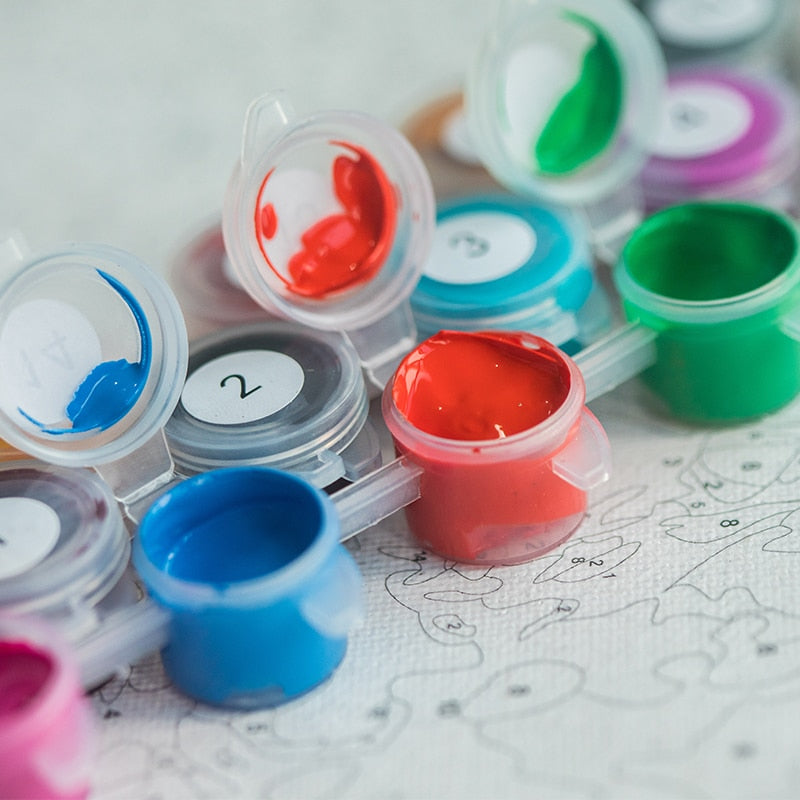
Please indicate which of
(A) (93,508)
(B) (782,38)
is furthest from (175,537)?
(B) (782,38)

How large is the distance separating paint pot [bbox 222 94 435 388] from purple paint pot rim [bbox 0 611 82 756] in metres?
0.29

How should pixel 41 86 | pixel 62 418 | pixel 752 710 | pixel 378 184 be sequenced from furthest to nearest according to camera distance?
1. pixel 41 86
2. pixel 378 184
3. pixel 62 418
4. pixel 752 710

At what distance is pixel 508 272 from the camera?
2.96 feet

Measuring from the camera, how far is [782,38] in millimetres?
1226

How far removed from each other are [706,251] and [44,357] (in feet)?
1.67

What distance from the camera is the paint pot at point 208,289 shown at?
0.92 meters

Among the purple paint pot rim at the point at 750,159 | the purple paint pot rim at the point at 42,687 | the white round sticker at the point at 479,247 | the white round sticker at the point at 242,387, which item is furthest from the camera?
the purple paint pot rim at the point at 750,159

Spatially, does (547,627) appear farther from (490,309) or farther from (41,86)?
(41,86)

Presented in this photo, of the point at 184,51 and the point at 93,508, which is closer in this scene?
the point at 93,508

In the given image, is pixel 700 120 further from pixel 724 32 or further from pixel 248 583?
pixel 248 583

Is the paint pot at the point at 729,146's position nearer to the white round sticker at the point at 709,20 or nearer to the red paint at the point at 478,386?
the white round sticker at the point at 709,20

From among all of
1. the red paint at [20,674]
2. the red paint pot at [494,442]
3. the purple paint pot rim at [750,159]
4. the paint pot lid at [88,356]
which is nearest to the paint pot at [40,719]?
the red paint at [20,674]

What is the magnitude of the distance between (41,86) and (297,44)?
0.90 feet

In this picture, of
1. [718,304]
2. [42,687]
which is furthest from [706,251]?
[42,687]
